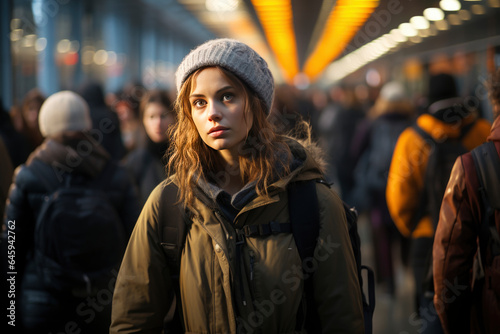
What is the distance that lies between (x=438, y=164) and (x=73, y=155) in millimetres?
2505

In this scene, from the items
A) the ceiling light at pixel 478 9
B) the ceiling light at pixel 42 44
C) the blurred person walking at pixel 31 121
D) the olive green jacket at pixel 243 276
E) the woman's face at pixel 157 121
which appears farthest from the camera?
the ceiling light at pixel 42 44

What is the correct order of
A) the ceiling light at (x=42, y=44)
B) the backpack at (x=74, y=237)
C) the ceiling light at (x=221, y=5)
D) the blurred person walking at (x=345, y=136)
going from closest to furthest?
the backpack at (x=74, y=237) < the blurred person walking at (x=345, y=136) < the ceiling light at (x=42, y=44) < the ceiling light at (x=221, y=5)

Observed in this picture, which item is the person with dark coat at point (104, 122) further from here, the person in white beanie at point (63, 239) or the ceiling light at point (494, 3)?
the ceiling light at point (494, 3)

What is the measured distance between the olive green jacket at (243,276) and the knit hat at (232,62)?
370 mm

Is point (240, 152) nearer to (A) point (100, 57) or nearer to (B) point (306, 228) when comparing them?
(B) point (306, 228)

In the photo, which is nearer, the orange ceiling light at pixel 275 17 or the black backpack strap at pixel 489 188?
the black backpack strap at pixel 489 188

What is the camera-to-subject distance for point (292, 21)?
1848 centimetres

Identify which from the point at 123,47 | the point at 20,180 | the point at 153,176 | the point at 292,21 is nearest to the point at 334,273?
the point at 20,180

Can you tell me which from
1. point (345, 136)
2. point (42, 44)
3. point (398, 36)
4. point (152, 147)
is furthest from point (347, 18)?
point (152, 147)

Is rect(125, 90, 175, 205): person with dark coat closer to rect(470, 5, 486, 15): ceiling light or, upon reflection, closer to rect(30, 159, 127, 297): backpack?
rect(30, 159, 127, 297): backpack

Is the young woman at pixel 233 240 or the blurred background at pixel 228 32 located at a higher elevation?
the blurred background at pixel 228 32

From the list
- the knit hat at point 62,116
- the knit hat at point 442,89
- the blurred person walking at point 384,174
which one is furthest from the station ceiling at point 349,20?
the knit hat at point 62,116

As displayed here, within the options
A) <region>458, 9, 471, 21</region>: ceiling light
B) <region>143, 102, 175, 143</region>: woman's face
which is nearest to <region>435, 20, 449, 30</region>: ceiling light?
<region>458, 9, 471, 21</region>: ceiling light

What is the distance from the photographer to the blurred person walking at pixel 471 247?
7.68 feet
